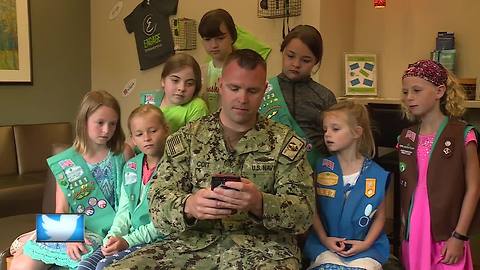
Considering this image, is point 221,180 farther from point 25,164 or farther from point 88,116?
point 25,164

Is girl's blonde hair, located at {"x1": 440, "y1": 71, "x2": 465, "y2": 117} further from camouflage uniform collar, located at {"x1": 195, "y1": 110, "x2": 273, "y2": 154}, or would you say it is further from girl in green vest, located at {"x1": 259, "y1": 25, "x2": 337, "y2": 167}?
camouflage uniform collar, located at {"x1": 195, "y1": 110, "x2": 273, "y2": 154}

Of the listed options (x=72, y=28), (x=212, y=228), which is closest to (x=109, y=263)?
(x=212, y=228)

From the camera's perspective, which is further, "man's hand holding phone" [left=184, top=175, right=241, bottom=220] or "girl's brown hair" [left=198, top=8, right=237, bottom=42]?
"girl's brown hair" [left=198, top=8, right=237, bottom=42]

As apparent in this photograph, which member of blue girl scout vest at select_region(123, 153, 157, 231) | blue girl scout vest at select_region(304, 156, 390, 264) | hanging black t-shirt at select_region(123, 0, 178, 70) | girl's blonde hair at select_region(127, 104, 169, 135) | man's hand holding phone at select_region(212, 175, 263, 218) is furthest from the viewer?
hanging black t-shirt at select_region(123, 0, 178, 70)

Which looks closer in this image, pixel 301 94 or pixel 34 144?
pixel 301 94

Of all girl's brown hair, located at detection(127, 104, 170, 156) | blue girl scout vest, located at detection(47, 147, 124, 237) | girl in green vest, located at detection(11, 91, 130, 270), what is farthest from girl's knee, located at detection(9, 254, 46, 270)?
girl's brown hair, located at detection(127, 104, 170, 156)

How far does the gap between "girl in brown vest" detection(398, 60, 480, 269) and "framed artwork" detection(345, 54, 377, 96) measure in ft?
6.42

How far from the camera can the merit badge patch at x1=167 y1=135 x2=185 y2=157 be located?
2.08m

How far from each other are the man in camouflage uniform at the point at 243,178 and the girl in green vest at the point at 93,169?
46 cm

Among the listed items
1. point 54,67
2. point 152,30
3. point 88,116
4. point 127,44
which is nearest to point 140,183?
point 88,116

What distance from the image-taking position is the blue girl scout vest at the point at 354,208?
2.14 meters

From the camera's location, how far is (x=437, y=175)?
7.13 ft

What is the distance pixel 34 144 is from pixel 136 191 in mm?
2790

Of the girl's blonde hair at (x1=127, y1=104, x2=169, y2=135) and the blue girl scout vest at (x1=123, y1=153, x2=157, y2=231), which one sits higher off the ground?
the girl's blonde hair at (x1=127, y1=104, x2=169, y2=135)
